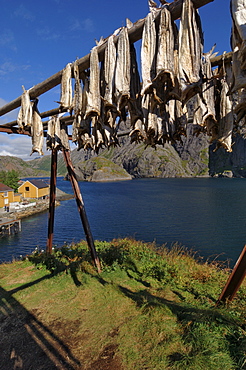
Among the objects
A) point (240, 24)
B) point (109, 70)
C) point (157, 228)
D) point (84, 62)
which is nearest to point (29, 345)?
point (109, 70)

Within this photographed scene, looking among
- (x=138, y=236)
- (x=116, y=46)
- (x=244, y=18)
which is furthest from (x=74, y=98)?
(x=138, y=236)

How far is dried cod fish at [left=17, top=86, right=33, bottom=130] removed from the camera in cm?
591

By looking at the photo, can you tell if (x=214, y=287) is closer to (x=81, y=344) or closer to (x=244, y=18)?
(x=81, y=344)

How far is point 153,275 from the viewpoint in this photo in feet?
34.3

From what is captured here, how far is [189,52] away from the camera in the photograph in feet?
9.70

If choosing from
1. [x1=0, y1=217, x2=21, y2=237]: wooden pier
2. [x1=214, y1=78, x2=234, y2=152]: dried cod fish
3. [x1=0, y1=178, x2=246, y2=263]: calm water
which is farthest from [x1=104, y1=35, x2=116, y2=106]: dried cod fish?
[x1=0, y1=217, x2=21, y2=237]: wooden pier

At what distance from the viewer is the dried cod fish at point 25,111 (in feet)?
19.4

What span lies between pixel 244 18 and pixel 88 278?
999 centimetres

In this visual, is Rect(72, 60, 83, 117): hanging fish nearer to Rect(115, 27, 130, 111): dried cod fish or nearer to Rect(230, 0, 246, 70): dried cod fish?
Rect(115, 27, 130, 111): dried cod fish

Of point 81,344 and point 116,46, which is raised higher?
point 116,46

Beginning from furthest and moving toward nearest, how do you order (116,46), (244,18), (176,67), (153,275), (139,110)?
(153,275) → (139,110) → (116,46) → (176,67) → (244,18)

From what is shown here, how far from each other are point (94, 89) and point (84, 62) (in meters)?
0.89

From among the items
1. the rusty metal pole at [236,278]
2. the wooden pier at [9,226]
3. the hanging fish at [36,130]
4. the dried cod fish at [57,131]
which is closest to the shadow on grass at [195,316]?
the rusty metal pole at [236,278]

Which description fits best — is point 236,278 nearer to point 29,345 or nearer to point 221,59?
point 221,59
